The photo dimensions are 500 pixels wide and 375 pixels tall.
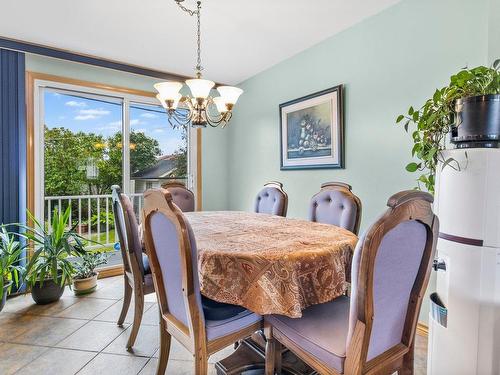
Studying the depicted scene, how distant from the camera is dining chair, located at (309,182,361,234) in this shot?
2.16 meters

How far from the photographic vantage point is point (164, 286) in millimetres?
1453

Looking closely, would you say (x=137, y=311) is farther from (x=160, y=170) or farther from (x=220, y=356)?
(x=160, y=170)

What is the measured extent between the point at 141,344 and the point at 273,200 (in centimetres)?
161

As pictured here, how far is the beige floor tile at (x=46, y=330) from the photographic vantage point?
210cm

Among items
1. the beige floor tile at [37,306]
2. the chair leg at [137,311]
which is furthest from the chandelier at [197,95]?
the beige floor tile at [37,306]

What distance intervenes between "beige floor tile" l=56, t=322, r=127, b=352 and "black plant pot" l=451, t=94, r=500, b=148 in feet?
8.13

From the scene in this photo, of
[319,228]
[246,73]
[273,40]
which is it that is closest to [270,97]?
[246,73]

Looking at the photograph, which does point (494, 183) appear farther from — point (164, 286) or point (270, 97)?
point (270, 97)

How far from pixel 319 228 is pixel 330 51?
1.87 m

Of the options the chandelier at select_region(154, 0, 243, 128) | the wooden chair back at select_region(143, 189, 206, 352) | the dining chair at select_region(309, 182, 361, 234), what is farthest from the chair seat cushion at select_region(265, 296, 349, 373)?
the chandelier at select_region(154, 0, 243, 128)

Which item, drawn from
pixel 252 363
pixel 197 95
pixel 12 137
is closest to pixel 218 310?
pixel 252 363

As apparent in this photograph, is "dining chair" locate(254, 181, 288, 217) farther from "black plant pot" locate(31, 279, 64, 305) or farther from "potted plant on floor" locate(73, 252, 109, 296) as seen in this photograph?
"black plant pot" locate(31, 279, 64, 305)

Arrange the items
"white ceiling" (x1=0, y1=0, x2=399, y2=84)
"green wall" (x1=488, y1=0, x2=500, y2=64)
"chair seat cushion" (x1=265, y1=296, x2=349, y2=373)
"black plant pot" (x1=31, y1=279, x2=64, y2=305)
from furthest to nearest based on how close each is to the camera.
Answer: "black plant pot" (x1=31, y1=279, x2=64, y2=305) → "white ceiling" (x1=0, y1=0, x2=399, y2=84) → "green wall" (x1=488, y1=0, x2=500, y2=64) → "chair seat cushion" (x1=265, y1=296, x2=349, y2=373)

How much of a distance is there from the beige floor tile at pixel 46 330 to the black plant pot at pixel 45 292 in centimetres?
23
